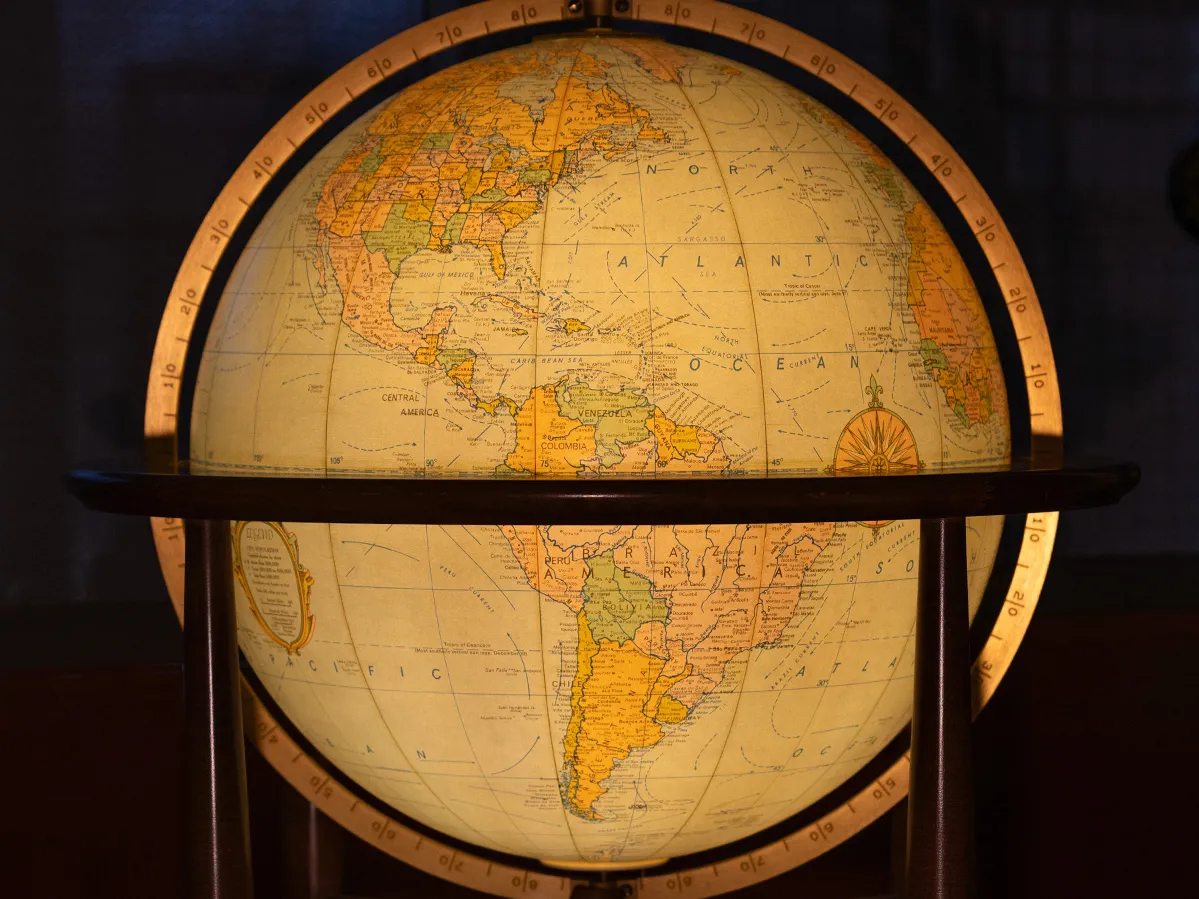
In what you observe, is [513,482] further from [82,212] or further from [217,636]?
[82,212]

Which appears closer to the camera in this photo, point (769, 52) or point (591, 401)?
point (591, 401)

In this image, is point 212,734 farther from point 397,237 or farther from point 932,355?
point 932,355

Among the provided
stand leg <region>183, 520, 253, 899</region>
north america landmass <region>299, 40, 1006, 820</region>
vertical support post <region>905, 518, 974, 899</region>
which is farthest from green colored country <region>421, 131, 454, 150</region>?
vertical support post <region>905, 518, 974, 899</region>

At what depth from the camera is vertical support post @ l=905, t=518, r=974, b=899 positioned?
126 cm

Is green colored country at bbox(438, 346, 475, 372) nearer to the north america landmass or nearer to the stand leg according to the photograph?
the north america landmass

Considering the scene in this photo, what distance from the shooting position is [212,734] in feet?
4.27

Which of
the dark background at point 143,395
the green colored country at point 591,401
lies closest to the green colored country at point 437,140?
the green colored country at point 591,401

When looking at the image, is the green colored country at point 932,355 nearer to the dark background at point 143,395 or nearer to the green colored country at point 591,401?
the green colored country at point 591,401

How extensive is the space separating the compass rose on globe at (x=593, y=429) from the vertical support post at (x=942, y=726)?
2 cm

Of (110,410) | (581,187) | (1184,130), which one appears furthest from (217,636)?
(1184,130)

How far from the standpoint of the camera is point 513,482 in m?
1.12

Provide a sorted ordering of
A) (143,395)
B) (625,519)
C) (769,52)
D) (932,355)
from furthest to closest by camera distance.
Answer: (143,395)
(769,52)
(932,355)
(625,519)

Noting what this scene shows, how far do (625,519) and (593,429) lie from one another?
0.42 ft

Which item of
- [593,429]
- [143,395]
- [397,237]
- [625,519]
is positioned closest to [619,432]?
[593,429]
